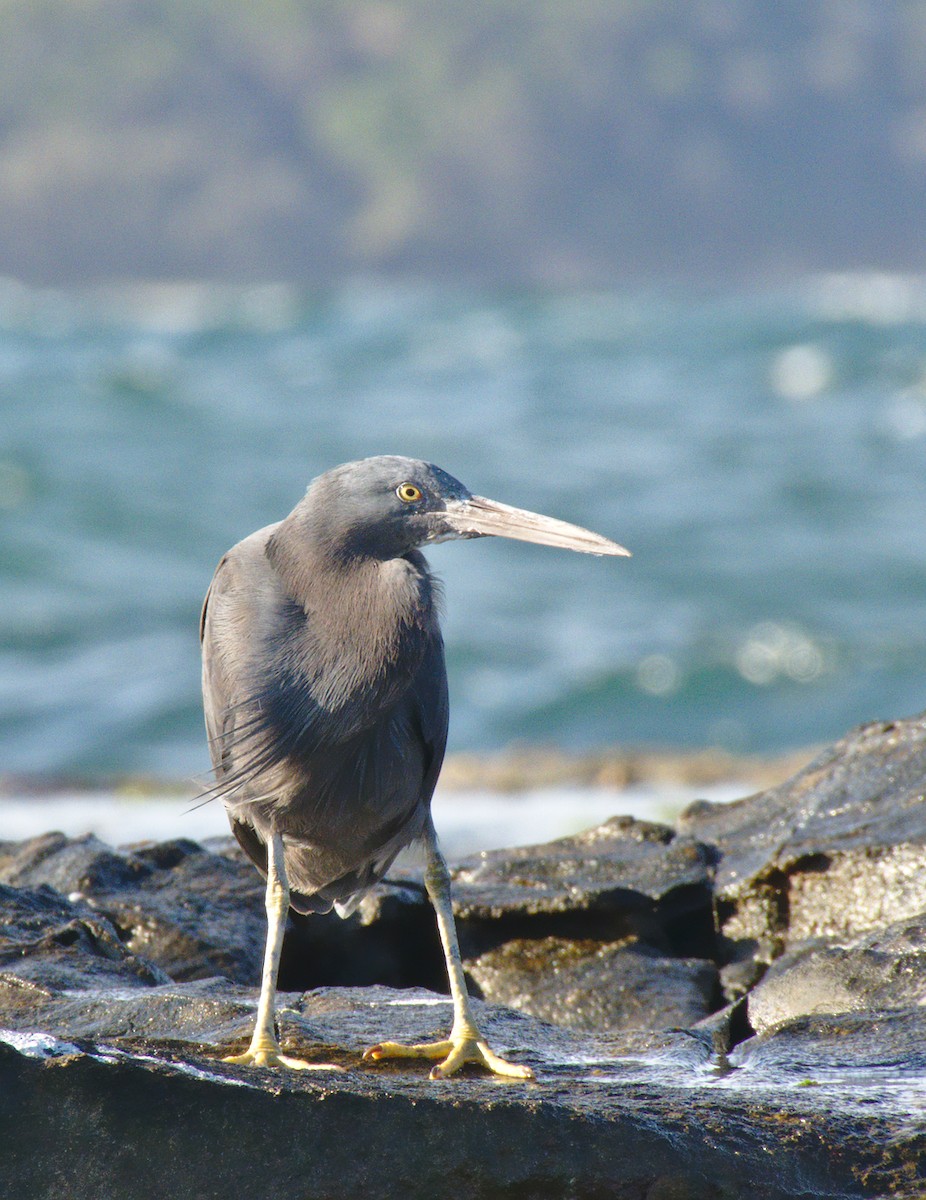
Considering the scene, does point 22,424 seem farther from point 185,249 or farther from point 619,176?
point 619,176

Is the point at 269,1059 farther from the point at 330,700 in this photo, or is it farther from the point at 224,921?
the point at 224,921

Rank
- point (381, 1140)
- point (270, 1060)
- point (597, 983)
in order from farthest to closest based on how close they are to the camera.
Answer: point (597, 983), point (270, 1060), point (381, 1140)

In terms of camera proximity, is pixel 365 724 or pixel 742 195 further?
pixel 742 195

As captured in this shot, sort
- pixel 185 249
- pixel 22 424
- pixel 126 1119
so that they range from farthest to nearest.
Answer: pixel 185 249 < pixel 22 424 < pixel 126 1119

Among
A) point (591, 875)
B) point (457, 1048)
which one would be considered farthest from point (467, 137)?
point (457, 1048)

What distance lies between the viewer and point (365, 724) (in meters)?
3.79

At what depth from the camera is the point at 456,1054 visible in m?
3.62

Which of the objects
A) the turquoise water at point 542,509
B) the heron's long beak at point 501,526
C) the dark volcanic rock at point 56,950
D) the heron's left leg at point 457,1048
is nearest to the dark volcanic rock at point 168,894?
the dark volcanic rock at point 56,950

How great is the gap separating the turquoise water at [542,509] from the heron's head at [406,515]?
926 cm

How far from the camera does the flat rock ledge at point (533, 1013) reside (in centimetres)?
278

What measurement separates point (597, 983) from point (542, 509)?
631 inches

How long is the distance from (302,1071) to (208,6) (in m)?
180

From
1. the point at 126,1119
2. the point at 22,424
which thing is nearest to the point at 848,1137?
the point at 126,1119

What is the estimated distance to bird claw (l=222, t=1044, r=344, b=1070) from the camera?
11.0 feet
